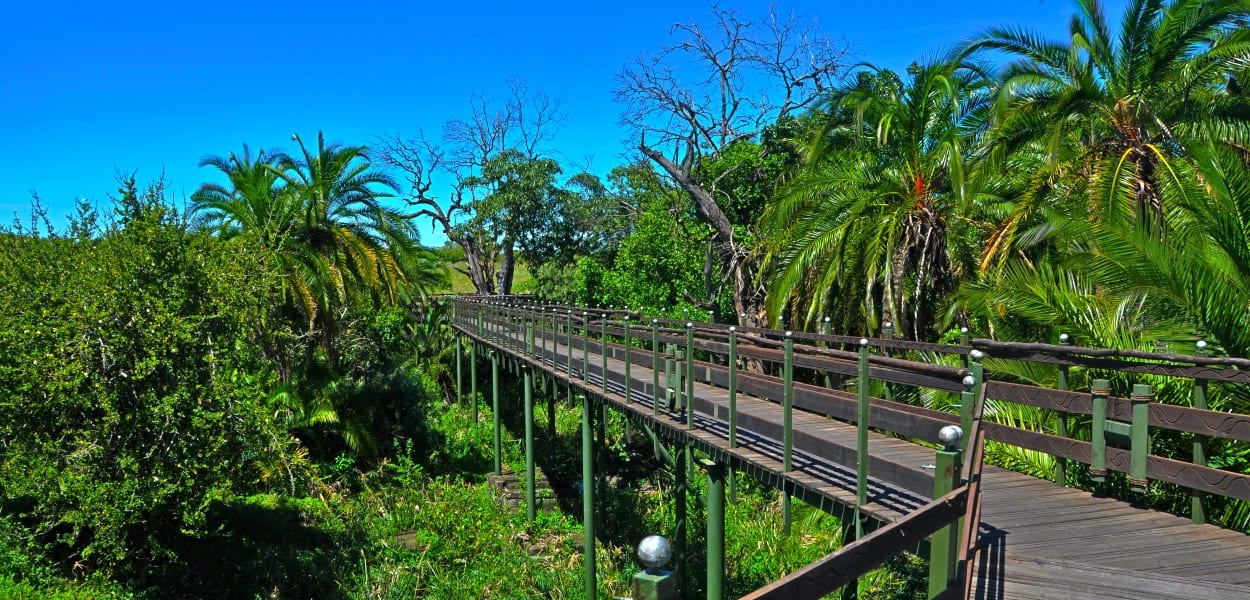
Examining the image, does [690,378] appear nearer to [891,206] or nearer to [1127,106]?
[891,206]

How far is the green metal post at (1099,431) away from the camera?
5738 mm

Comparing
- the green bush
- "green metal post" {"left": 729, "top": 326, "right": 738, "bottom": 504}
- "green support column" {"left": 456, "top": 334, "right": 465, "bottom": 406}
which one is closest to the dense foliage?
the green bush

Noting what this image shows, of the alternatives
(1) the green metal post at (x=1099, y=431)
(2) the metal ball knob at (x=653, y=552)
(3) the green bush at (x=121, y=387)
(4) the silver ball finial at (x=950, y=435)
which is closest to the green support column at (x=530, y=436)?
(3) the green bush at (x=121, y=387)

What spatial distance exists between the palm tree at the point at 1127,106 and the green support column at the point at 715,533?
19.1 feet

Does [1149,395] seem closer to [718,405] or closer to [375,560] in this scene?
[718,405]

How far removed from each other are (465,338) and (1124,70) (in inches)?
755

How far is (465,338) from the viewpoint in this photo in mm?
25984

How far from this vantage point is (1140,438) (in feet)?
18.0

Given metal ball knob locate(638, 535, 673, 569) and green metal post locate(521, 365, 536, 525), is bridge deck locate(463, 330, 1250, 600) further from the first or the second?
green metal post locate(521, 365, 536, 525)

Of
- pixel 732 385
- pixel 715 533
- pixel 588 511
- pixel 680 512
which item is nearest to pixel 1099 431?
pixel 732 385

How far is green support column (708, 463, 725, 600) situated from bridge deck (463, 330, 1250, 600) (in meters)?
0.22

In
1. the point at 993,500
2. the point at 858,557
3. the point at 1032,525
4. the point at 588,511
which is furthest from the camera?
the point at 588,511

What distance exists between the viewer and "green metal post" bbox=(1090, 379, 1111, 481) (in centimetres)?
574

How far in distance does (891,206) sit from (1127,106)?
3.37m
